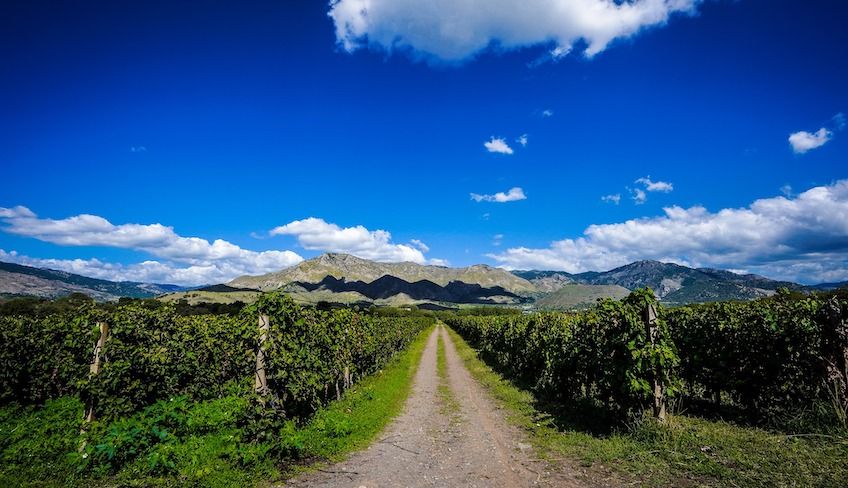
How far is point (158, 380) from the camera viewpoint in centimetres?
1227

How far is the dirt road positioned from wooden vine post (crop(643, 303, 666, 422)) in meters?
3.45

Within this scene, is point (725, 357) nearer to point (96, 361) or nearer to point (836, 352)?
point (836, 352)

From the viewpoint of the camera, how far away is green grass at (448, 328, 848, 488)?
6707mm

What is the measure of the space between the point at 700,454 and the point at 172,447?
10238mm

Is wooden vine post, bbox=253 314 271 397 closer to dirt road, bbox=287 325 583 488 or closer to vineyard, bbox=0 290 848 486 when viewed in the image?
vineyard, bbox=0 290 848 486

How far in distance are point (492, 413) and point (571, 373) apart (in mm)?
3365

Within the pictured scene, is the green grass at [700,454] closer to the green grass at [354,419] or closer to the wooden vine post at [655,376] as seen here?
the wooden vine post at [655,376]

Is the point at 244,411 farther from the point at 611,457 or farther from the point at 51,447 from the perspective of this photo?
the point at 611,457

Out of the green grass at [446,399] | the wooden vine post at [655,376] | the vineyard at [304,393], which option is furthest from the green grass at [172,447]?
the wooden vine post at [655,376]

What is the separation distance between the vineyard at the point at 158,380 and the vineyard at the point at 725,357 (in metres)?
8.53

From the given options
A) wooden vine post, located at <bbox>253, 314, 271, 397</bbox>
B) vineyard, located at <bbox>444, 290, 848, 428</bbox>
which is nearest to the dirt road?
wooden vine post, located at <bbox>253, 314, 271, 397</bbox>

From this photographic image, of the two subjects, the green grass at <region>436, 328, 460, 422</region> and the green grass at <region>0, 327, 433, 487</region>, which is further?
the green grass at <region>436, 328, 460, 422</region>

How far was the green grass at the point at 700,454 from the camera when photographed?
671 centimetres

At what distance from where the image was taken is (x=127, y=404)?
10109 mm
